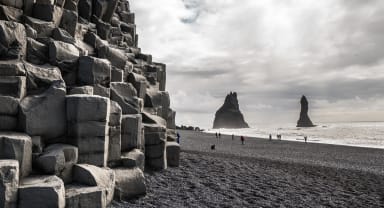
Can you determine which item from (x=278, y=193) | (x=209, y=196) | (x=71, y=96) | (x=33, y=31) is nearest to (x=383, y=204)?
(x=278, y=193)

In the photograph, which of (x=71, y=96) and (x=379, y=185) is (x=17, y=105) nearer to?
(x=71, y=96)

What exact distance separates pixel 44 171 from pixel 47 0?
363 inches

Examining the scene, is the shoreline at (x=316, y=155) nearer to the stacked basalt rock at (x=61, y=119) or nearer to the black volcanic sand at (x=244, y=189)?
the black volcanic sand at (x=244, y=189)

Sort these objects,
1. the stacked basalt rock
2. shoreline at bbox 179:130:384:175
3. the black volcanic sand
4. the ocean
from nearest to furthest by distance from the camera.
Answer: the stacked basalt rock, the black volcanic sand, shoreline at bbox 179:130:384:175, the ocean

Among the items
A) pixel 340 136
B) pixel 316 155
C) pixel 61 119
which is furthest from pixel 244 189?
pixel 340 136

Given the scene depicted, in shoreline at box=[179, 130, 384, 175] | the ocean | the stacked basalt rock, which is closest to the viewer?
the stacked basalt rock

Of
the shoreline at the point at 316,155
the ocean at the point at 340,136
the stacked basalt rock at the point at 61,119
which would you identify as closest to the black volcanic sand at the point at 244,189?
the stacked basalt rock at the point at 61,119

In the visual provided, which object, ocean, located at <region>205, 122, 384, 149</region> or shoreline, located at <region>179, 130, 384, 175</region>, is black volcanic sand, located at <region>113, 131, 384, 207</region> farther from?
ocean, located at <region>205, 122, 384, 149</region>

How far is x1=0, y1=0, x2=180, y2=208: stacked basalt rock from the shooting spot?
9.90 meters

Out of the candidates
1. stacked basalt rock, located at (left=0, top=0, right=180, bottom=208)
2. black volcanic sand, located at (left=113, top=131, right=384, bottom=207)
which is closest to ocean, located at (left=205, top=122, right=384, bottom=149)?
black volcanic sand, located at (left=113, top=131, right=384, bottom=207)

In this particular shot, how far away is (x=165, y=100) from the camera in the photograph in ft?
75.4

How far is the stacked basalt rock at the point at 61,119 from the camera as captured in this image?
990cm

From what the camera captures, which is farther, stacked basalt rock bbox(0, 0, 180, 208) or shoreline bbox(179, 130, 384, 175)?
shoreline bbox(179, 130, 384, 175)

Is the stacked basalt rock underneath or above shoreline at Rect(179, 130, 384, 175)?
above
